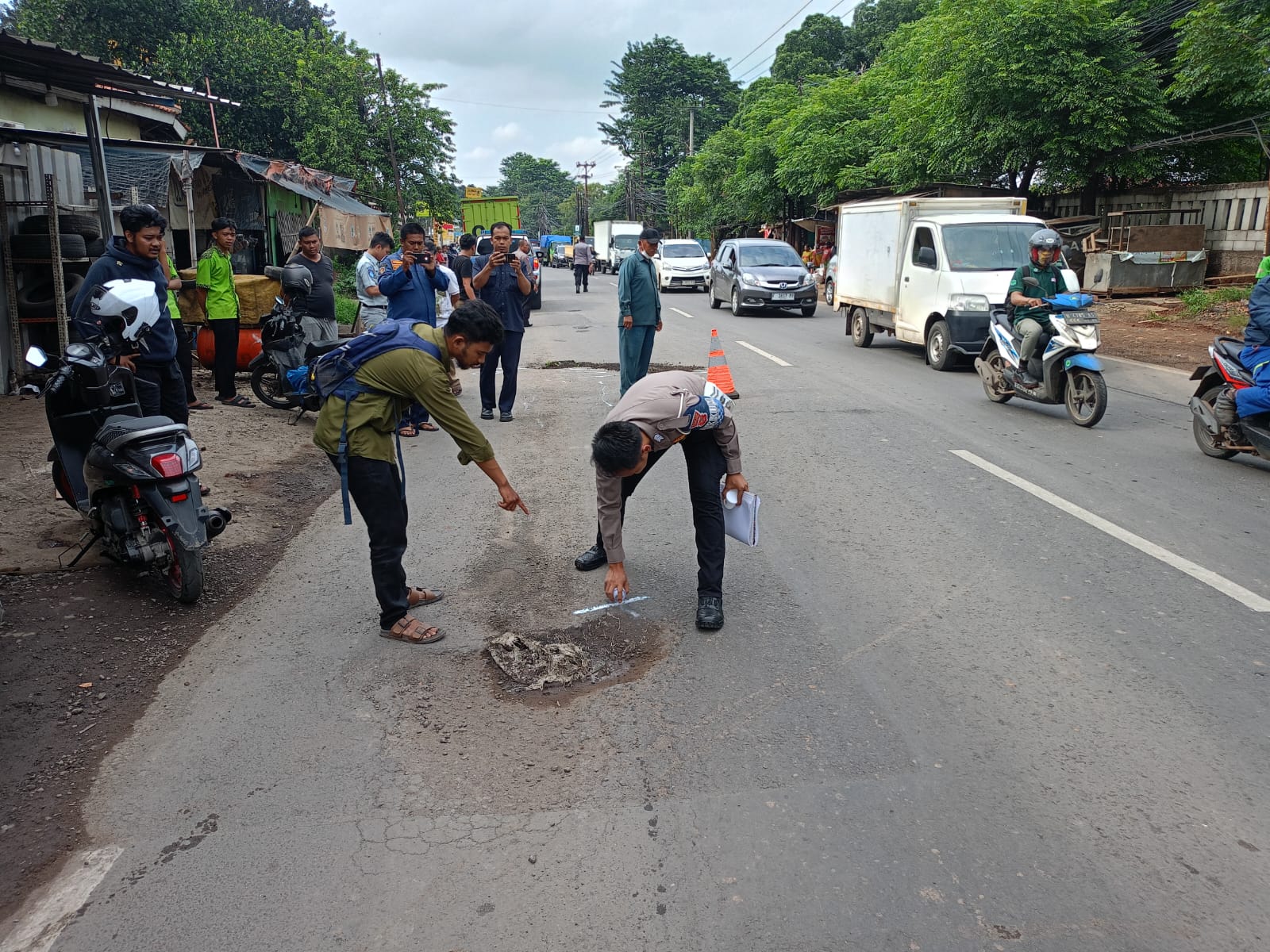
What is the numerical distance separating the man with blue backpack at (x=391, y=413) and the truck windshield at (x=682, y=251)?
1011 inches

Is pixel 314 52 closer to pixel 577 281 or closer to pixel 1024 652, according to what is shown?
pixel 577 281


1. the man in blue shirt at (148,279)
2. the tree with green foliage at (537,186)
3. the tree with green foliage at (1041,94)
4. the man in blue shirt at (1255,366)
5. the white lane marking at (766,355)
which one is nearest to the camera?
the man in blue shirt at (148,279)

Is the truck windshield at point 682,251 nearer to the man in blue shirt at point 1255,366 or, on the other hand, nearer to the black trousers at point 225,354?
the black trousers at point 225,354

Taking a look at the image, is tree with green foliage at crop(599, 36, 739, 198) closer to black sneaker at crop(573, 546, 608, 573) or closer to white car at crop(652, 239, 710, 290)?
white car at crop(652, 239, 710, 290)

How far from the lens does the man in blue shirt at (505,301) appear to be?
9000 mm

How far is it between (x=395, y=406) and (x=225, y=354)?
6.39 meters

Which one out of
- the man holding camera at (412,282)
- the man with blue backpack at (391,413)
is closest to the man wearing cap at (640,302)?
the man holding camera at (412,282)

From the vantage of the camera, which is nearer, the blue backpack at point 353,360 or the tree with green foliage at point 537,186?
the blue backpack at point 353,360

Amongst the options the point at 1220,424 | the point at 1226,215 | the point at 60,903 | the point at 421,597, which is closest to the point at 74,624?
the point at 421,597

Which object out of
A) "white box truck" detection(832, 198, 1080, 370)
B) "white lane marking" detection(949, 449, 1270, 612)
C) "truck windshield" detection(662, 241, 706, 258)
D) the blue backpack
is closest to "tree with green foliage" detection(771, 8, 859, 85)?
"truck windshield" detection(662, 241, 706, 258)

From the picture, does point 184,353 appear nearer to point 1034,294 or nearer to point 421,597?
point 421,597

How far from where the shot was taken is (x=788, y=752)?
3299mm

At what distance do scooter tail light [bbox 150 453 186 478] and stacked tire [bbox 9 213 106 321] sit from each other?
5842mm

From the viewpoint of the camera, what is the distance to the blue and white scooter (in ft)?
27.9
